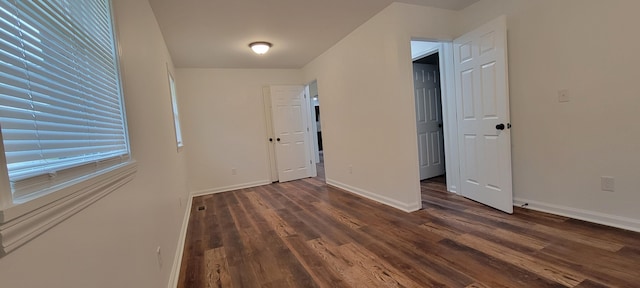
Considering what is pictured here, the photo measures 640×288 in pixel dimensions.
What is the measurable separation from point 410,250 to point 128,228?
1824 mm

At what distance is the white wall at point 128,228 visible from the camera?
1.83 feet

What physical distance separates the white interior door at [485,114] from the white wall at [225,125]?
10.7ft

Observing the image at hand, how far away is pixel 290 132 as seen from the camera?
5262 millimetres

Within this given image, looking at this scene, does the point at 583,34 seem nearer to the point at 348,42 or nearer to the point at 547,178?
the point at 547,178

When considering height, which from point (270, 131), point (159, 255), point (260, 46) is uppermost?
point (260, 46)

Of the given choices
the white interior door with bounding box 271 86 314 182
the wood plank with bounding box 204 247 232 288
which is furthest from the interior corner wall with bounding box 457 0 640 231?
the white interior door with bounding box 271 86 314 182

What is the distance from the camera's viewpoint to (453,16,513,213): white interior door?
2.59m

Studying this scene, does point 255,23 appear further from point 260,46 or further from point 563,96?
point 563,96

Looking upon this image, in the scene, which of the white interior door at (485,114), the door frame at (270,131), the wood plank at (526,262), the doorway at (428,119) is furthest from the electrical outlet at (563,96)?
the door frame at (270,131)

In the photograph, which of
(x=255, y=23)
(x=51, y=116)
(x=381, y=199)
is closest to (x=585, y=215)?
(x=381, y=199)

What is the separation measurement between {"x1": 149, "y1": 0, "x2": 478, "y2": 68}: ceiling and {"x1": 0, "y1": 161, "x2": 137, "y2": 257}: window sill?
2207mm

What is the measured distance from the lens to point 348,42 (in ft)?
12.0

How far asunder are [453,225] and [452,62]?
190 cm

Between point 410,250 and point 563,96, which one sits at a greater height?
point 563,96
